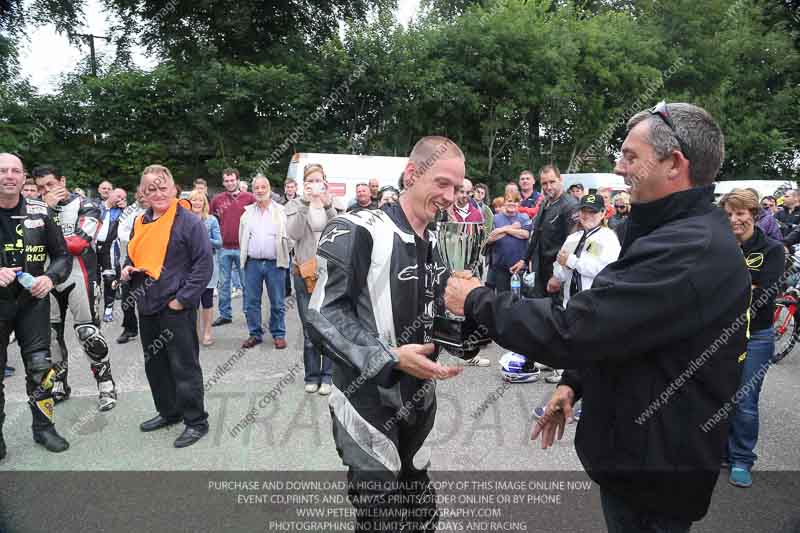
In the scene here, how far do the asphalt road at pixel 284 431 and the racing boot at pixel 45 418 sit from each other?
72 millimetres

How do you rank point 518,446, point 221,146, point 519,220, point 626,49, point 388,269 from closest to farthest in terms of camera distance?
point 388,269 → point 518,446 → point 519,220 → point 221,146 → point 626,49

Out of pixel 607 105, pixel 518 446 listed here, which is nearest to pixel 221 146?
pixel 607 105

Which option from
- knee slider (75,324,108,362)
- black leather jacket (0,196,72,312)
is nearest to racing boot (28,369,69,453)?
knee slider (75,324,108,362)

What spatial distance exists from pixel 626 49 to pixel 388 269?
25.2m

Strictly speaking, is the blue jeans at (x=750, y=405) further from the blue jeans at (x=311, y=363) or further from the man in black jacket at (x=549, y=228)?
the blue jeans at (x=311, y=363)

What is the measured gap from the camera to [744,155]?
25.5 meters

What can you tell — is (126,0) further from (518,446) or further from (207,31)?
(518,446)

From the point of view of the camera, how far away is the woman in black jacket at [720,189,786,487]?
12.3 ft

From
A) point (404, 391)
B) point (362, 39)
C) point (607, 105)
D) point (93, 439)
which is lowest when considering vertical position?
point (93, 439)

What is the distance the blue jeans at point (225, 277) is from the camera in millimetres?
8406

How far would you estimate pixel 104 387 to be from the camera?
4.92 m

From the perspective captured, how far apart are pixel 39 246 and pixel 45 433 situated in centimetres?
145

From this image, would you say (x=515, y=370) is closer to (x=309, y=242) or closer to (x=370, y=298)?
(x=309, y=242)

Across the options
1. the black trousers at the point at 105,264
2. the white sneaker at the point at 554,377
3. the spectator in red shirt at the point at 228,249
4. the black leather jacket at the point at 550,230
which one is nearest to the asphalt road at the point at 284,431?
the white sneaker at the point at 554,377
